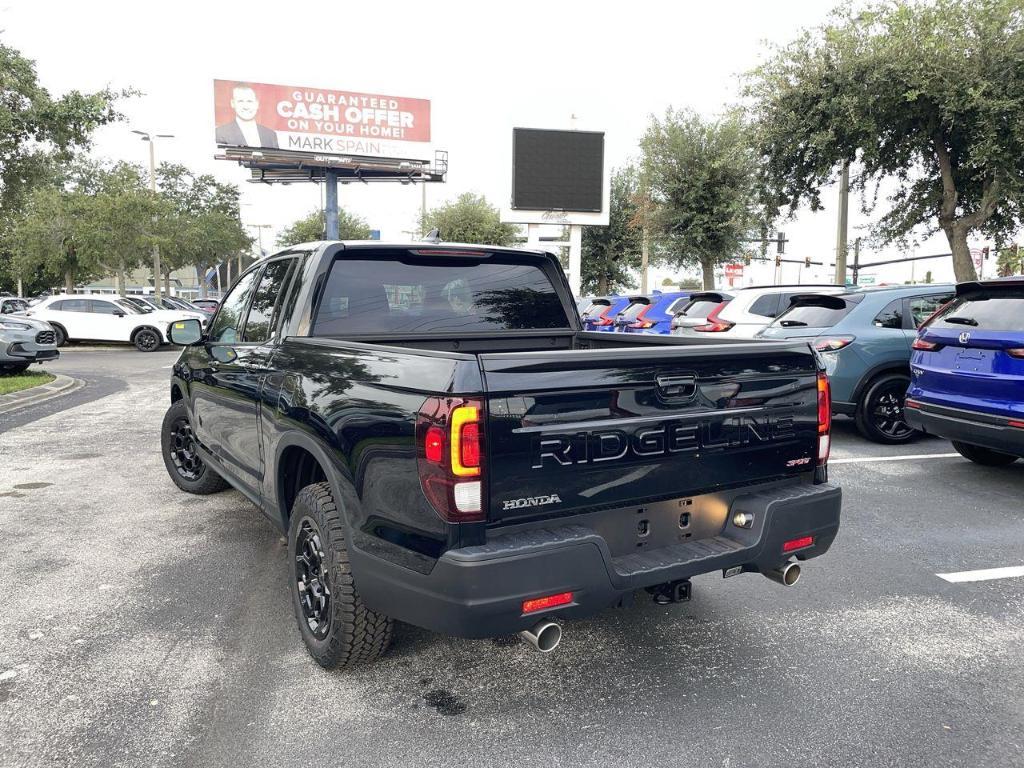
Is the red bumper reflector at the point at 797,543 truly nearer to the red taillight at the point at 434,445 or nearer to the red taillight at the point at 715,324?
the red taillight at the point at 434,445

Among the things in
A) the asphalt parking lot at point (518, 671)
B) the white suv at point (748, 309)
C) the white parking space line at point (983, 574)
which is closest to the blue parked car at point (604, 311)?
the white suv at point (748, 309)

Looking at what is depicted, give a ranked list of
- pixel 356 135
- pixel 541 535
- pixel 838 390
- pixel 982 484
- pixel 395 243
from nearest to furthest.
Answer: pixel 541 535 → pixel 395 243 → pixel 982 484 → pixel 838 390 → pixel 356 135

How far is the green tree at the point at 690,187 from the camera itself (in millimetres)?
27172

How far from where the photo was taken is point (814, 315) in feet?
28.3

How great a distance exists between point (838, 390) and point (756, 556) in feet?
18.6

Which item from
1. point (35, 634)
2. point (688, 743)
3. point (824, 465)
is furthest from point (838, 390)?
point (35, 634)

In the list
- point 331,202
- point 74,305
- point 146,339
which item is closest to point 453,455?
point 146,339

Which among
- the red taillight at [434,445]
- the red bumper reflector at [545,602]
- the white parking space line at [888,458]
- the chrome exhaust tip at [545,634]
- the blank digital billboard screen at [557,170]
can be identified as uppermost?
the blank digital billboard screen at [557,170]

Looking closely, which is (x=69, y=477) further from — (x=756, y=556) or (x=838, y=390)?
(x=838, y=390)

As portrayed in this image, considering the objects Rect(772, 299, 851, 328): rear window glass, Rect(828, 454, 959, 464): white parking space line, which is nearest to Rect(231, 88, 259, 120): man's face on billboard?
Rect(772, 299, 851, 328): rear window glass

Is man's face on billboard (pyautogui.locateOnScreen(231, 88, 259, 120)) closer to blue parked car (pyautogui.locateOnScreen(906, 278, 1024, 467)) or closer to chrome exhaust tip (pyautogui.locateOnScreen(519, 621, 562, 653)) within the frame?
blue parked car (pyautogui.locateOnScreen(906, 278, 1024, 467))

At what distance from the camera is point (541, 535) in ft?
8.82

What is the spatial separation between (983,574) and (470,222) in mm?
48750

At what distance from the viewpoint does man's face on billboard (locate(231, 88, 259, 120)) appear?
152 ft
